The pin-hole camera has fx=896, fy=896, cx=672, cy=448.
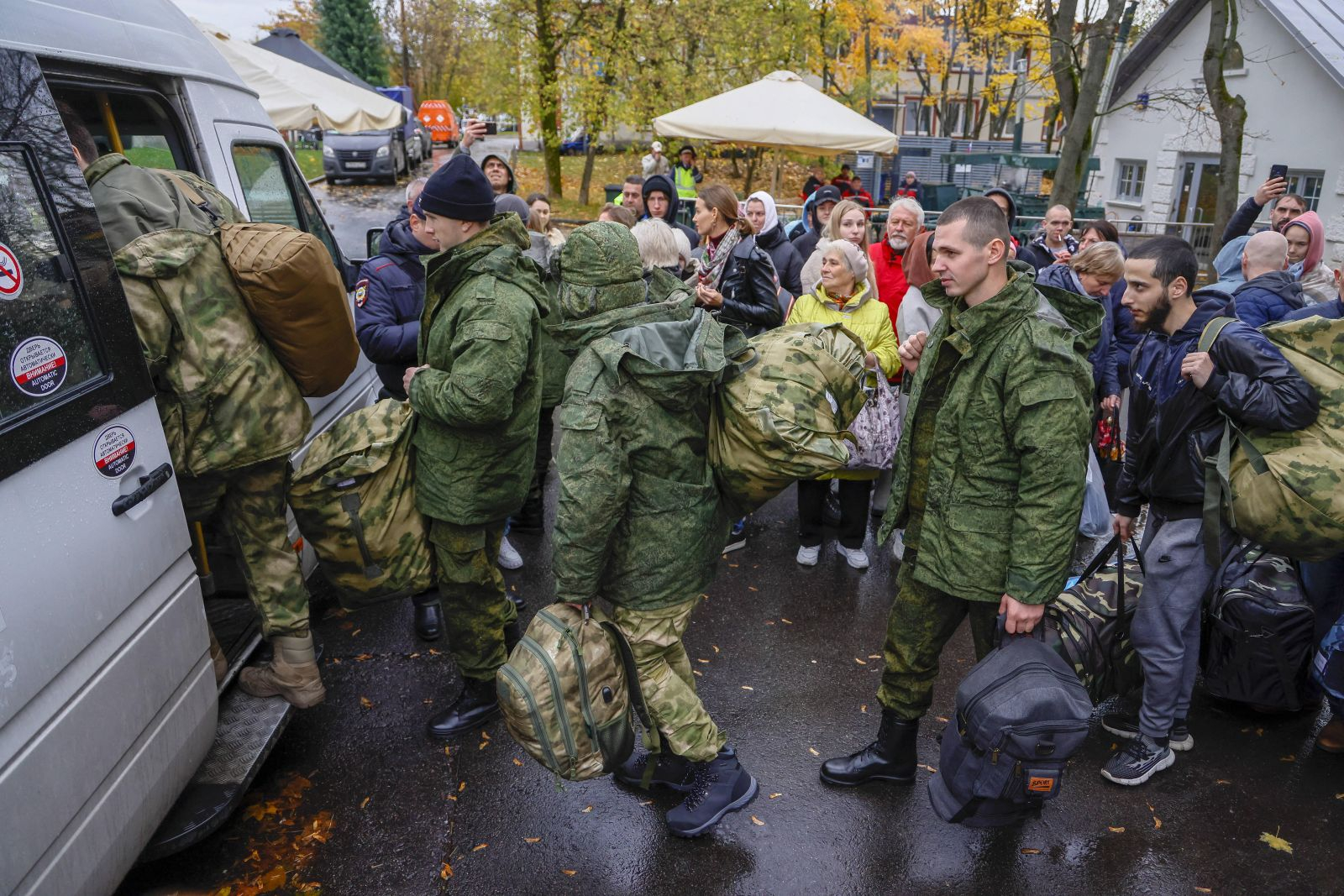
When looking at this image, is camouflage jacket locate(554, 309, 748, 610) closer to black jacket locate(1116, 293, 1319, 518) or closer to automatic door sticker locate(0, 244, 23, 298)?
automatic door sticker locate(0, 244, 23, 298)

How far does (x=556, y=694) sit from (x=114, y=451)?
1.43 meters

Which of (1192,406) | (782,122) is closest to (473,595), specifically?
(1192,406)

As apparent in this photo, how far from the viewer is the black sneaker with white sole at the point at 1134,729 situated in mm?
3740

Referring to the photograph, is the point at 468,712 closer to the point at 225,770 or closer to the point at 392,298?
the point at 225,770

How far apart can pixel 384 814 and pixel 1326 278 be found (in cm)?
644

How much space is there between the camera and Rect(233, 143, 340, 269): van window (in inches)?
168

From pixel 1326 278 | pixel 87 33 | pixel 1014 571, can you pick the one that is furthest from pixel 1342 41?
pixel 87 33

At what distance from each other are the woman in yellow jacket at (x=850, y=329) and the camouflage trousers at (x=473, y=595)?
211 cm

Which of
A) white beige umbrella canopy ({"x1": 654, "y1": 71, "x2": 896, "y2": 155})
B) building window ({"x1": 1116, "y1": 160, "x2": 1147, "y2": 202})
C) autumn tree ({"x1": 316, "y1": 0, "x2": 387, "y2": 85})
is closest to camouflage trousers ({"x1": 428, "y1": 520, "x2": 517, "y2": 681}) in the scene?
white beige umbrella canopy ({"x1": 654, "y1": 71, "x2": 896, "y2": 155})

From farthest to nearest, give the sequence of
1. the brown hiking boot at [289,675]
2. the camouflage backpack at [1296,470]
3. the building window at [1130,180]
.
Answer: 1. the building window at [1130,180]
2. the brown hiking boot at [289,675]
3. the camouflage backpack at [1296,470]

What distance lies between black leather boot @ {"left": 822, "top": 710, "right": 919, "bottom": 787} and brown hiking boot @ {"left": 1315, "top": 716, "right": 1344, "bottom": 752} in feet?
5.89

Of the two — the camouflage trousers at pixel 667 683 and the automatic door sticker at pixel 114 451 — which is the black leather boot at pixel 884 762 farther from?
the automatic door sticker at pixel 114 451

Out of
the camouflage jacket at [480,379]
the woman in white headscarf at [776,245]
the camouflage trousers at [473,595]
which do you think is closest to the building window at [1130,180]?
the woman in white headscarf at [776,245]

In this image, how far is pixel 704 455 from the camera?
300 cm
